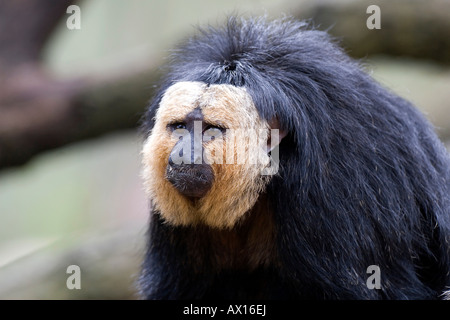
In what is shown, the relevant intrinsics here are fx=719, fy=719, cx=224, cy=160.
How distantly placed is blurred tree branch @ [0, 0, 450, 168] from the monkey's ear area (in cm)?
398

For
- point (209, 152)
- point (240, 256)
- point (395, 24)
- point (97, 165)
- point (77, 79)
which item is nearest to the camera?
point (209, 152)

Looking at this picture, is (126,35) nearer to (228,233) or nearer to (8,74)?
(8,74)

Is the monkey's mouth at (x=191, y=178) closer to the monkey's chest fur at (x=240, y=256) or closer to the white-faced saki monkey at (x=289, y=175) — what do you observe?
the white-faced saki monkey at (x=289, y=175)

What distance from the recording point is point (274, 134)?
15.4 ft

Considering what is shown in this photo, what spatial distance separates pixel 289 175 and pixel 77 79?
487cm

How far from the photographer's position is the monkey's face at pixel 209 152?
14.9 ft

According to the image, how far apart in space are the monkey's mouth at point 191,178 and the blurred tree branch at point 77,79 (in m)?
4.21

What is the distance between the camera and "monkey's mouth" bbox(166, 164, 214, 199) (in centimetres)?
452

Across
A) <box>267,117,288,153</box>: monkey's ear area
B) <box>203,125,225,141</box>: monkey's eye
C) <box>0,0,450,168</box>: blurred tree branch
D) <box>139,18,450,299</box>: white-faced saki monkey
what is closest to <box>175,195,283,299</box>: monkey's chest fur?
<box>139,18,450,299</box>: white-faced saki monkey

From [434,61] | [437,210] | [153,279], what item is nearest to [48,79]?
[153,279]

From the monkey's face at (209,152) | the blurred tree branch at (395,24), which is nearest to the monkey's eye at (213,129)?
the monkey's face at (209,152)

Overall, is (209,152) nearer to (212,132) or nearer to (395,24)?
(212,132)

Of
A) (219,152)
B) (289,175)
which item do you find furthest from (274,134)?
(219,152)

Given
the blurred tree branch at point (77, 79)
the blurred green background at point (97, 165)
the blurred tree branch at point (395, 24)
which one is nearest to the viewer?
the blurred tree branch at point (395, 24)
